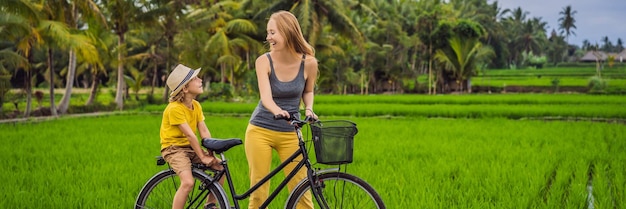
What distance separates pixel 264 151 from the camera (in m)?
2.62

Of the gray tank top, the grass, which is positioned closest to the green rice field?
the grass

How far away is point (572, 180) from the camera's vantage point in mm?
4754

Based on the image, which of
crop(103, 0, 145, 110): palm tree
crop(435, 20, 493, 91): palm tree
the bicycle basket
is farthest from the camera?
crop(435, 20, 493, 91): palm tree

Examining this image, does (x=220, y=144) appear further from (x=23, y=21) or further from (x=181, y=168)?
(x=23, y=21)

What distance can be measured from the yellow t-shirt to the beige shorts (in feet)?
0.08

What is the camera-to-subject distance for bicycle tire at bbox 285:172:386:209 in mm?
2371

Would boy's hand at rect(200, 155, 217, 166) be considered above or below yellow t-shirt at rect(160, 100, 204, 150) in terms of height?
below

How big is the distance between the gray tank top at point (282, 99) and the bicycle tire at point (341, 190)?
12.2 inches

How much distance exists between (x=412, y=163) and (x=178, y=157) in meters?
3.46

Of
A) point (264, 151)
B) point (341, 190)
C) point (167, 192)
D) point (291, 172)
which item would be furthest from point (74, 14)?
point (341, 190)

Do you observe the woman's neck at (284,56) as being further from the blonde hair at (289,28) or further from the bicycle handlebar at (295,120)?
the bicycle handlebar at (295,120)

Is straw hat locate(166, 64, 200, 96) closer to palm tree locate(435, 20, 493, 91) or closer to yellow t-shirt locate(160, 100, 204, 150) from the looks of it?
yellow t-shirt locate(160, 100, 204, 150)

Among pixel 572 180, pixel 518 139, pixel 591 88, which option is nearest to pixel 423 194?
pixel 572 180

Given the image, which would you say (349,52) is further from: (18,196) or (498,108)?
(18,196)
